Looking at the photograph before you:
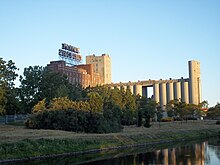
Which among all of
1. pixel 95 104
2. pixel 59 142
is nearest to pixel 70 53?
pixel 95 104

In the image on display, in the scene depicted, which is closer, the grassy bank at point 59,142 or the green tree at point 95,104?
the grassy bank at point 59,142

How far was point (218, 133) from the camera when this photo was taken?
310ft

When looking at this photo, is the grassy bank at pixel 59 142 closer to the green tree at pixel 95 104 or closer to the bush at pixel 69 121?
the bush at pixel 69 121

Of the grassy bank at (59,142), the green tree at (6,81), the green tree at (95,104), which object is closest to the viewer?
the grassy bank at (59,142)

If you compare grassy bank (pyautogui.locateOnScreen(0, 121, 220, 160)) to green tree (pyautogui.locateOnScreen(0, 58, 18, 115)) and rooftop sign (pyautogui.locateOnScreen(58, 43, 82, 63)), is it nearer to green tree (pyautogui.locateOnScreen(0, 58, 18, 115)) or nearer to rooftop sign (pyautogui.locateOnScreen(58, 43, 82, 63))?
green tree (pyautogui.locateOnScreen(0, 58, 18, 115))

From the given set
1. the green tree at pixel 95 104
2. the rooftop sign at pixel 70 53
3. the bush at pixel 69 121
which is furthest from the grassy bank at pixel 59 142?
the rooftop sign at pixel 70 53

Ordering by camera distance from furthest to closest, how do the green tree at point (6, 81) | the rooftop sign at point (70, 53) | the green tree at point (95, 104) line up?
the rooftop sign at point (70, 53), the green tree at point (95, 104), the green tree at point (6, 81)

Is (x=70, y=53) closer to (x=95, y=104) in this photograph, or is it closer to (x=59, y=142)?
(x=95, y=104)

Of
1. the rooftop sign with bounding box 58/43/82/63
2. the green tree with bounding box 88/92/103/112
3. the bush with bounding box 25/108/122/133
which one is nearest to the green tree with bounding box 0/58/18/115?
the bush with bounding box 25/108/122/133

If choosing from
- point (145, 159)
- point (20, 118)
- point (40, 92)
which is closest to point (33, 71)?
point (40, 92)

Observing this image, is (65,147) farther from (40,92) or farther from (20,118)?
(40,92)

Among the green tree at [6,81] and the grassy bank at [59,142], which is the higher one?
the green tree at [6,81]

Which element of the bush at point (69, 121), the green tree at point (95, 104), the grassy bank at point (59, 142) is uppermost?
the green tree at point (95, 104)

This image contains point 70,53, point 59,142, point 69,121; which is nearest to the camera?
point 59,142
